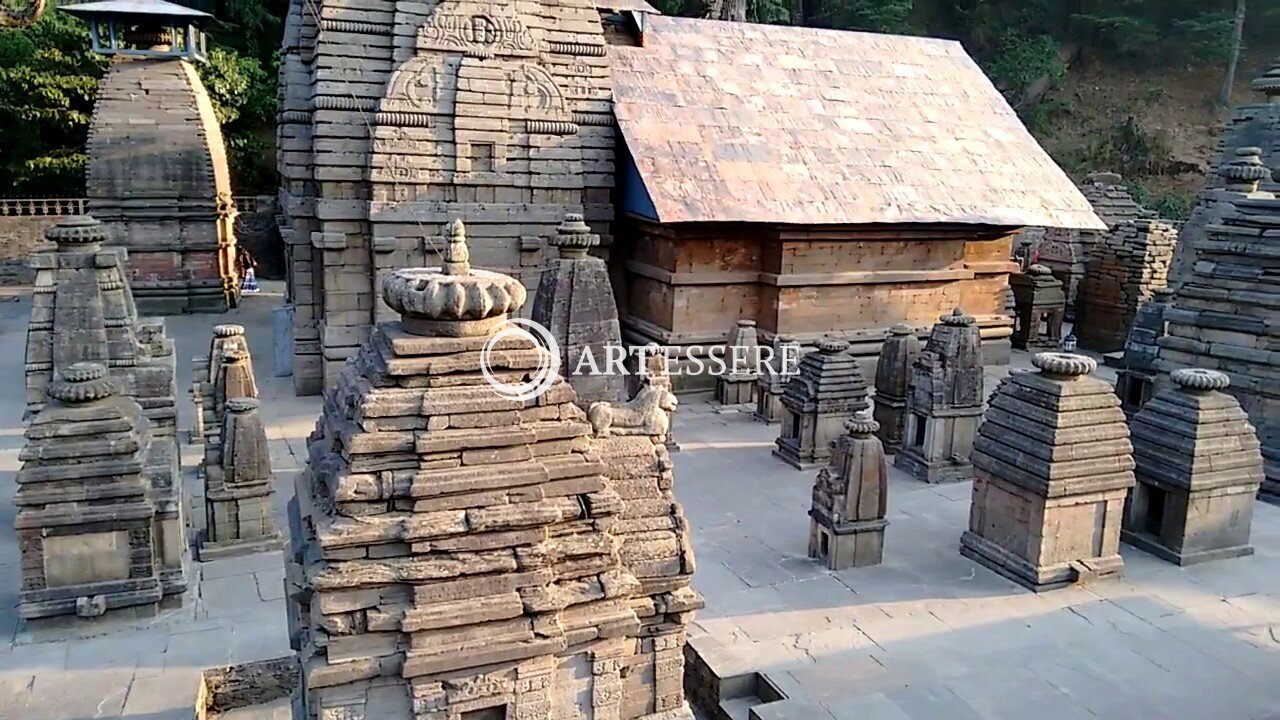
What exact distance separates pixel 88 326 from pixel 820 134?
41.0ft

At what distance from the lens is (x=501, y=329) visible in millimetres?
5168

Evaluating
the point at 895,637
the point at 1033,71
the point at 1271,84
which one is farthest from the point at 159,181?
the point at 1033,71

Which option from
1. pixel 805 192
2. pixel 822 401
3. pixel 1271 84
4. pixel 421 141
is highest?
pixel 1271 84

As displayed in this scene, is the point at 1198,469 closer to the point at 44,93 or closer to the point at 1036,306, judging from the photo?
the point at 1036,306

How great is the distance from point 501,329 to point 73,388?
480 cm

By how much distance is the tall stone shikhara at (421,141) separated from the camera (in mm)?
14641

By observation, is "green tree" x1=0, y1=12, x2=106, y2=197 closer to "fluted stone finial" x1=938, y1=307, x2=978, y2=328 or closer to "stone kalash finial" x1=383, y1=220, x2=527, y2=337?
"fluted stone finial" x1=938, y1=307, x2=978, y2=328

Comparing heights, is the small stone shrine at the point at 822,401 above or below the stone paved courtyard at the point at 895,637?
above

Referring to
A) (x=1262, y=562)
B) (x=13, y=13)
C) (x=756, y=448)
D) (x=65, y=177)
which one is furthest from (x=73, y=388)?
(x=65, y=177)

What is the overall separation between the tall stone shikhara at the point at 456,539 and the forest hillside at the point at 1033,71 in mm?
26326

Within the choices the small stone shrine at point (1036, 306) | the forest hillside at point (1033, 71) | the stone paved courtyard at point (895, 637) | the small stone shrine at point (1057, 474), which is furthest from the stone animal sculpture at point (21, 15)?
the forest hillside at point (1033, 71)

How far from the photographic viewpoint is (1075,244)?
22.4m

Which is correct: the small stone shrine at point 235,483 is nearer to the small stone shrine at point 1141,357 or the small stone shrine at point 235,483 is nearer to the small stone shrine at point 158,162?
the small stone shrine at point 1141,357

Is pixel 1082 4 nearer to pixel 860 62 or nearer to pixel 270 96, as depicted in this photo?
pixel 860 62
